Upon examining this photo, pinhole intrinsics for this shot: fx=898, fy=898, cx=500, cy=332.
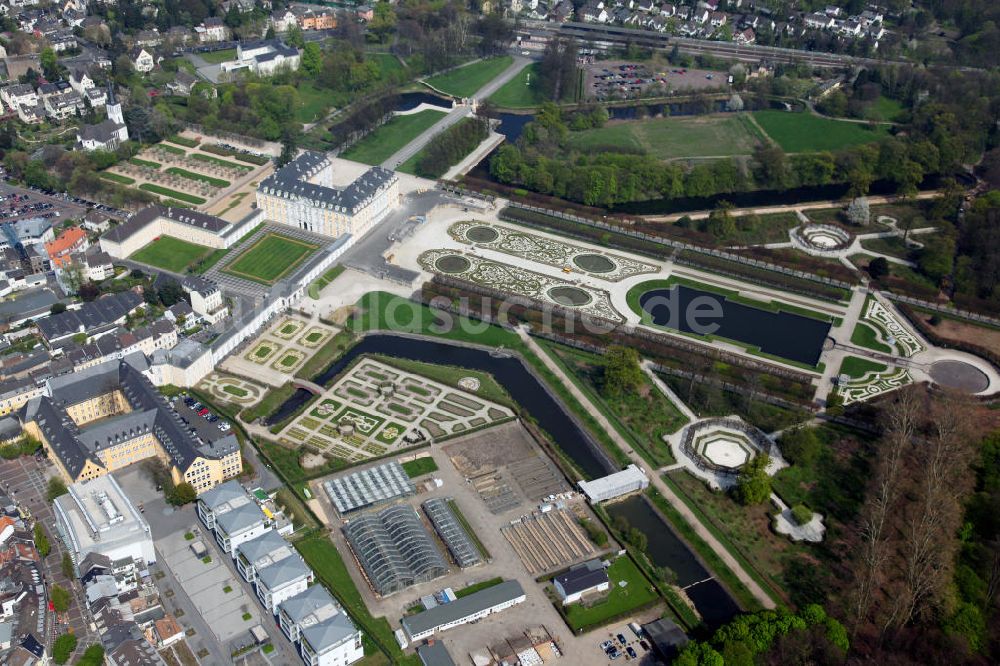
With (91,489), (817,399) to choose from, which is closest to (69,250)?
(91,489)

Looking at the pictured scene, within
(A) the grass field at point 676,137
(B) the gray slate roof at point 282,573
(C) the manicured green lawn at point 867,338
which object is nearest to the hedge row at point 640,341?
(C) the manicured green lawn at point 867,338

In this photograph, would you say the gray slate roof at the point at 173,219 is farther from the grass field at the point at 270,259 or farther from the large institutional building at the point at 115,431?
the large institutional building at the point at 115,431

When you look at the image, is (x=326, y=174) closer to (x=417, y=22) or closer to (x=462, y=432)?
(x=462, y=432)

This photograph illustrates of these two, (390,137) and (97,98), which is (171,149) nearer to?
(97,98)

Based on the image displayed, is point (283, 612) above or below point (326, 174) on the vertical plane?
below

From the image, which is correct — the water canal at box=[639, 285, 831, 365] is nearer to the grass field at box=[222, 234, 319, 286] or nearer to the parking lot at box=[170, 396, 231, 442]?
the grass field at box=[222, 234, 319, 286]
